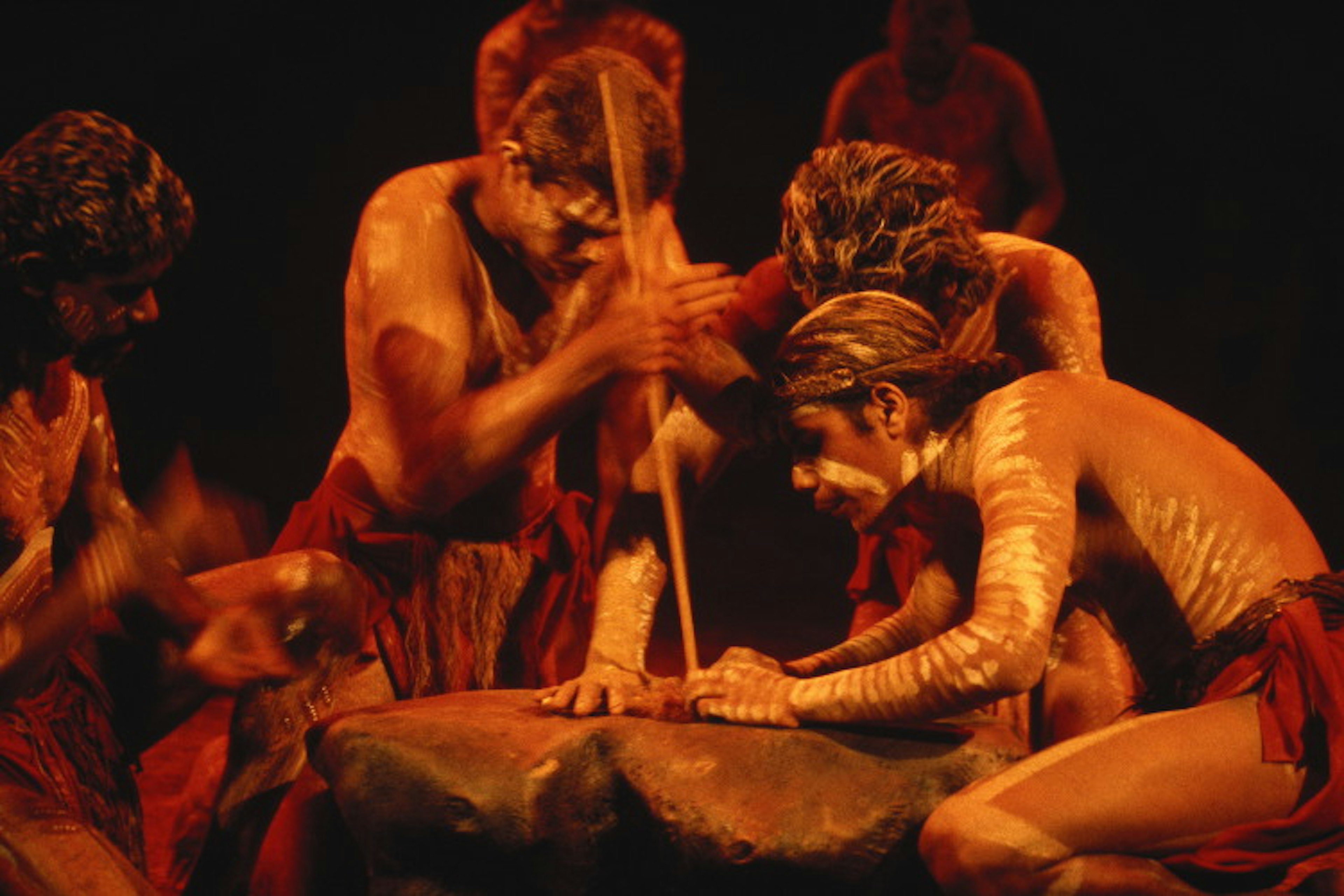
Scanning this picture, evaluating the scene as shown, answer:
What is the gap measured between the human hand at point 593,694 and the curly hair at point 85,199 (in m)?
1.06

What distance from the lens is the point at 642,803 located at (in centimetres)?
257

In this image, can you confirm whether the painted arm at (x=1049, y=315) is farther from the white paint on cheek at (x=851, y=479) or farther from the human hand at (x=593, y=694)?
the human hand at (x=593, y=694)

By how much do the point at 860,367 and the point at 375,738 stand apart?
108cm

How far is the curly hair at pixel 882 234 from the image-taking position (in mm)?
3346

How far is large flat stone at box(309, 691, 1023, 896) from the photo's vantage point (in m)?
2.50

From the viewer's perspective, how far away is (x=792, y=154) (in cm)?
626

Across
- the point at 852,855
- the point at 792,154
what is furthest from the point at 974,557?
the point at 792,154

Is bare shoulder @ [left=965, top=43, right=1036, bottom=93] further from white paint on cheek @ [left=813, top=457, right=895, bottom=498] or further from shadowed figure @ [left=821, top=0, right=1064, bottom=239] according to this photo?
white paint on cheek @ [left=813, top=457, right=895, bottom=498]

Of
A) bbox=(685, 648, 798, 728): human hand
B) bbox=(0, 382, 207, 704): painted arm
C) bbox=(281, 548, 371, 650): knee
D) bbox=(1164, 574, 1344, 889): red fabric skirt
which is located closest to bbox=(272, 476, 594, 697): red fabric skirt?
bbox=(281, 548, 371, 650): knee

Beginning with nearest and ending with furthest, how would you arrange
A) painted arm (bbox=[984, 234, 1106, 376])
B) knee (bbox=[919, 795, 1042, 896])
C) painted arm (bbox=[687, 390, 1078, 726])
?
knee (bbox=[919, 795, 1042, 896])
painted arm (bbox=[687, 390, 1078, 726])
painted arm (bbox=[984, 234, 1106, 376])

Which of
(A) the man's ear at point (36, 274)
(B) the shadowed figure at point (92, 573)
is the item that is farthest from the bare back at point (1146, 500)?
(A) the man's ear at point (36, 274)

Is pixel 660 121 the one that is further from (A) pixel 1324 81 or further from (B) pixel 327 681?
(A) pixel 1324 81

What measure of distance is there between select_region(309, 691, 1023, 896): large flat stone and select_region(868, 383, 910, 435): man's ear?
570 mm

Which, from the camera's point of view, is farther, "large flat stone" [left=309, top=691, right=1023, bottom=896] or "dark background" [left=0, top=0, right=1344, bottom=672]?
"dark background" [left=0, top=0, right=1344, bottom=672]
